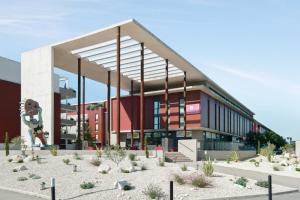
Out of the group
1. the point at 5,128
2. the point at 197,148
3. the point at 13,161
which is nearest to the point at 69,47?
the point at 5,128

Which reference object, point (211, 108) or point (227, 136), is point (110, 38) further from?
point (227, 136)

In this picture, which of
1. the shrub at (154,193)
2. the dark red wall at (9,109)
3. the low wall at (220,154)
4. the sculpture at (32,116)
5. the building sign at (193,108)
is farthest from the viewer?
the building sign at (193,108)

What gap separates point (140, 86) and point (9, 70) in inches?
701

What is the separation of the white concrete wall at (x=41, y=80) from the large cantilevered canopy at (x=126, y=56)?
1804mm

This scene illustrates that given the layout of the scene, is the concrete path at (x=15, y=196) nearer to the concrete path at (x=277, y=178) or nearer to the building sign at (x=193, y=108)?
the concrete path at (x=277, y=178)

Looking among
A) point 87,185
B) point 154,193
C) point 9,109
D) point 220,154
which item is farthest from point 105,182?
point 9,109

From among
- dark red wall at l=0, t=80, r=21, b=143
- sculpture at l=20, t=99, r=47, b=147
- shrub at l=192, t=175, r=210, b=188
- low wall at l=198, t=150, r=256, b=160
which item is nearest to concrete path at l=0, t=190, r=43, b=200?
shrub at l=192, t=175, r=210, b=188

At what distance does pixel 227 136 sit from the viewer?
80375mm

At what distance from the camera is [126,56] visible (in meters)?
47.3

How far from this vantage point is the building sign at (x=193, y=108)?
61406mm

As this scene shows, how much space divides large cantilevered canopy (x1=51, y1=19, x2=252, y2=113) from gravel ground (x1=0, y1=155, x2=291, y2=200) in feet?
59.4

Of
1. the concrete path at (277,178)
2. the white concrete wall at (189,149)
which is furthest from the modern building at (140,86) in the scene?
the concrete path at (277,178)

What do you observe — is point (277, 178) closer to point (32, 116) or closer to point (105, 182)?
point (105, 182)

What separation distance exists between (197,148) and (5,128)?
23.1 m
